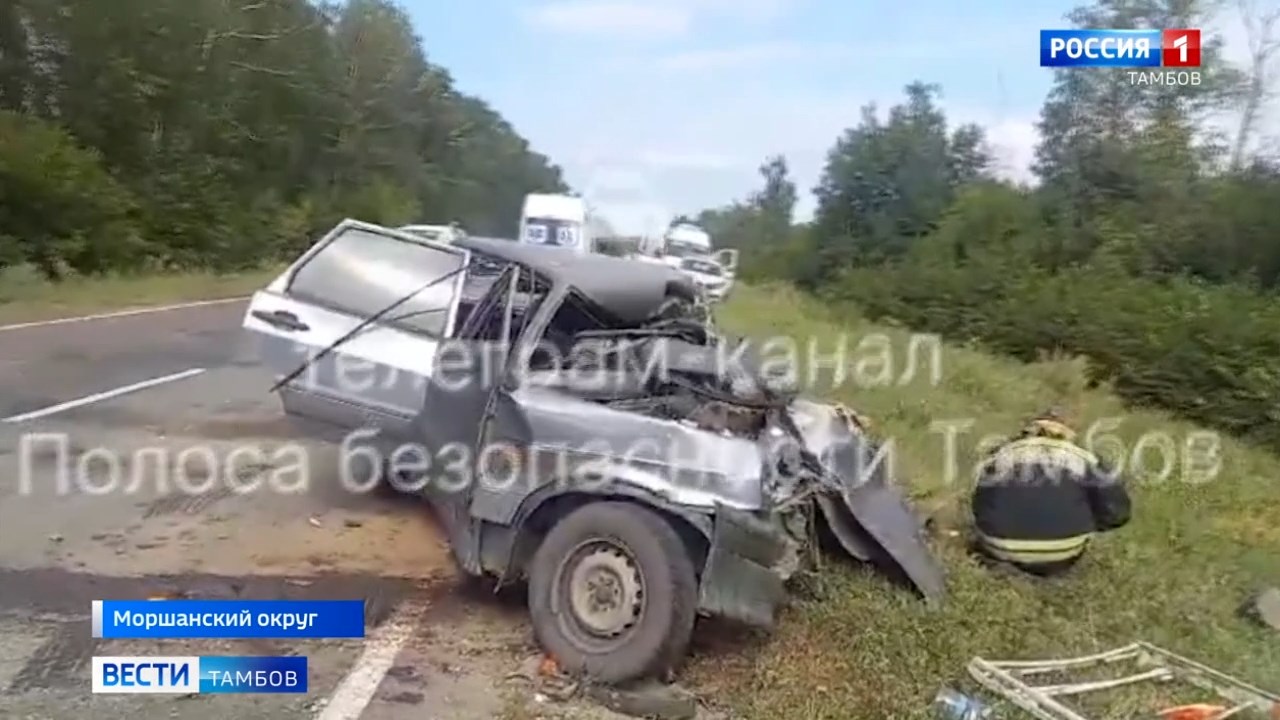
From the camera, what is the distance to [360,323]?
6215mm

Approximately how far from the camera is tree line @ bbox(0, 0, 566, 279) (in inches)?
926

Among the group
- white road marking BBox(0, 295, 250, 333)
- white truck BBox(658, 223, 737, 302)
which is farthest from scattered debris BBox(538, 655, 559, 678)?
white truck BBox(658, 223, 737, 302)

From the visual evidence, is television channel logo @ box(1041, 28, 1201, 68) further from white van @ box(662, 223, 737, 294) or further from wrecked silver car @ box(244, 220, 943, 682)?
white van @ box(662, 223, 737, 294)

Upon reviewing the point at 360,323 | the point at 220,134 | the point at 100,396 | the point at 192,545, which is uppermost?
the point at 220,134

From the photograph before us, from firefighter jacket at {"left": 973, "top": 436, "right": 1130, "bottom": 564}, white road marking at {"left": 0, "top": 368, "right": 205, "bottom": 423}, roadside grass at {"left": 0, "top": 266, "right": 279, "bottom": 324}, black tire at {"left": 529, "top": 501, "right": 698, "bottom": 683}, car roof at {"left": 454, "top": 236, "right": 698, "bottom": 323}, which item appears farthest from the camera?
roadside grass at {"left": 0, "top": 266, "right": 279, "bottom": 324}

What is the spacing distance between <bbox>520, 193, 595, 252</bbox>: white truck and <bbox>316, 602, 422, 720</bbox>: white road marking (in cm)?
2105

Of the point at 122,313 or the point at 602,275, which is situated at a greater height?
the point at 602,275

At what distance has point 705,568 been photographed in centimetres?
450

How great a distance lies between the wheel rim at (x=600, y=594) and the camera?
4.56 meters

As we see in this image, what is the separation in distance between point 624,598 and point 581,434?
2.13ft
